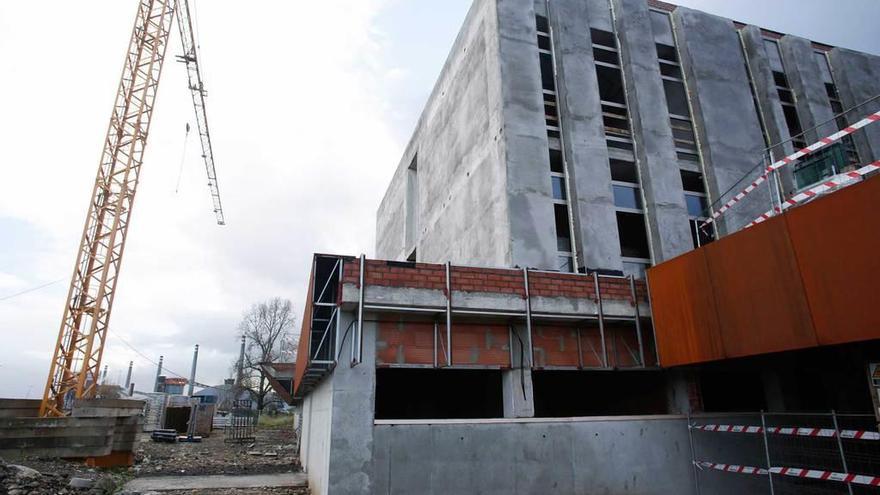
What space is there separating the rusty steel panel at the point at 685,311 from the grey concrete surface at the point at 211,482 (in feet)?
31.9

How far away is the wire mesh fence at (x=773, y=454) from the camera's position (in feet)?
26.9

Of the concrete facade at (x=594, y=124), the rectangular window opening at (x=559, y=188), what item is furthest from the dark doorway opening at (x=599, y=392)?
the rectangular window opening at (x=559, y=188)

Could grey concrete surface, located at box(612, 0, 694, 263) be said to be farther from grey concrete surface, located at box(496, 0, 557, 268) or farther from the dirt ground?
the dirt ground

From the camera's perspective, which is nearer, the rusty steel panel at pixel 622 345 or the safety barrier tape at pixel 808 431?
the safety barrier tape at pixel 808 431

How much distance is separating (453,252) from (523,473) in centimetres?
1111

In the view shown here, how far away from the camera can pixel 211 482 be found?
13.5 metres

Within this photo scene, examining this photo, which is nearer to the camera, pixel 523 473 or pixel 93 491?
pixel 523 473

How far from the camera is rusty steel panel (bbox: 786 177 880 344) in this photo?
Answer: 20.1 feet

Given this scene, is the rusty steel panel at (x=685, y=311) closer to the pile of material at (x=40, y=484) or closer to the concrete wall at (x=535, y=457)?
the concrete wall at (x=535, y=457)

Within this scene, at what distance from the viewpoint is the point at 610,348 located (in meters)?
10.6

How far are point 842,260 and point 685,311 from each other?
3115 millimetres

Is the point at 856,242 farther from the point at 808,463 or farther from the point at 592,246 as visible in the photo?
the point at 592,246

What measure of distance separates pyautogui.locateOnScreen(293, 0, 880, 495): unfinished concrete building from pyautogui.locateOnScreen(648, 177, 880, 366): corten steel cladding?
0.03 m

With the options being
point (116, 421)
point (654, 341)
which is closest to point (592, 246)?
point (654, 341)
